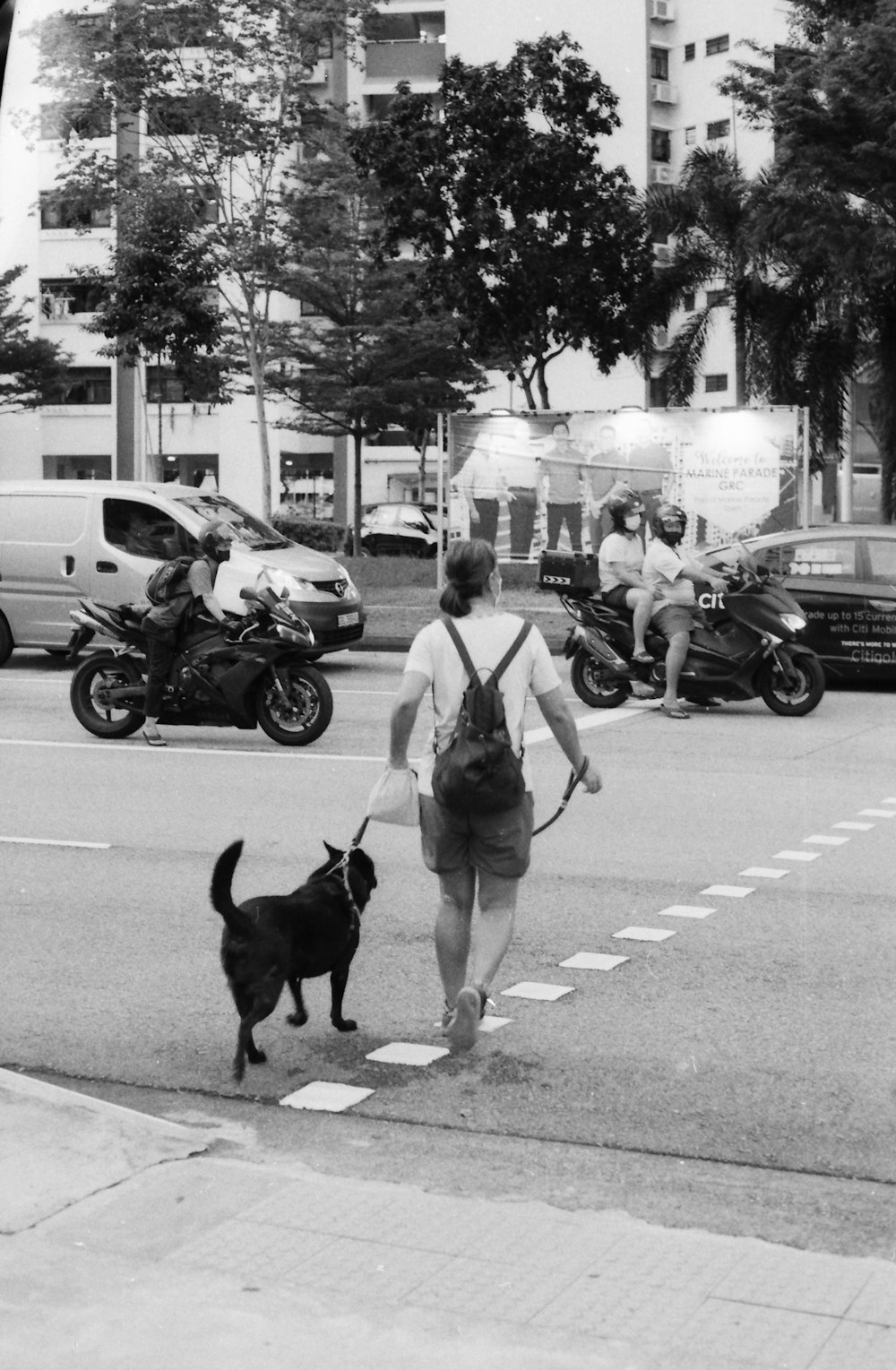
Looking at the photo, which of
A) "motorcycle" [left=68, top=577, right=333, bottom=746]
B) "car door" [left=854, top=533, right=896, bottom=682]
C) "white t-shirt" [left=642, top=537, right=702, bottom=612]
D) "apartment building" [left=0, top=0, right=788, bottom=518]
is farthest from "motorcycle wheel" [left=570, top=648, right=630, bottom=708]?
"apartment building" [left=0, top=0, right=788, bottom=518]

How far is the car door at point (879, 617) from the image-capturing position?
1628 centimetres

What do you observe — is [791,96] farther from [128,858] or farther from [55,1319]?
[55,1319]

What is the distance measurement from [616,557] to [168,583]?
368 cm

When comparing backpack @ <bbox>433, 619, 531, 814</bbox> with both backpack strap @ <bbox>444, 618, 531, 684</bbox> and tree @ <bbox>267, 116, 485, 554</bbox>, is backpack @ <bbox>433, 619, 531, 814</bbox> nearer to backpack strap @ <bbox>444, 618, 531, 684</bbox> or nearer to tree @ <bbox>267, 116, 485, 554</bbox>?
backpack strap @ <bbox>444, 618, 531, 684</bbox>

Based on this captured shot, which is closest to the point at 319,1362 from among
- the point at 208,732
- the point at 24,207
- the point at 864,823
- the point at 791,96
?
the point at 24,207

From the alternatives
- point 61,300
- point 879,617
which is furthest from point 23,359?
point 879,617

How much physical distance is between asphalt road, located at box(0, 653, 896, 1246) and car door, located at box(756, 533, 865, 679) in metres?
3.67

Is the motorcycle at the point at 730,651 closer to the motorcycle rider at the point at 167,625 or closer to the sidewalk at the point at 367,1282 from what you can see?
the motorcycle rider at the point at 167,625

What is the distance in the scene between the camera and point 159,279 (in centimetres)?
2861

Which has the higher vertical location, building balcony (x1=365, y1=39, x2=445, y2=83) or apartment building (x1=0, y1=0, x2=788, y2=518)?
building balcony (x1=365, y1=39, x2=445, y2=83)

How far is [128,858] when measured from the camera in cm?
920

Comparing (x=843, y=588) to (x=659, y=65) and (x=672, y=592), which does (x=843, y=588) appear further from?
(x=659, y=65)

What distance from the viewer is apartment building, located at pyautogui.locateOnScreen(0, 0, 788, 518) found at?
182 ft

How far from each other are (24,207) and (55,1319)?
2.17 metres
